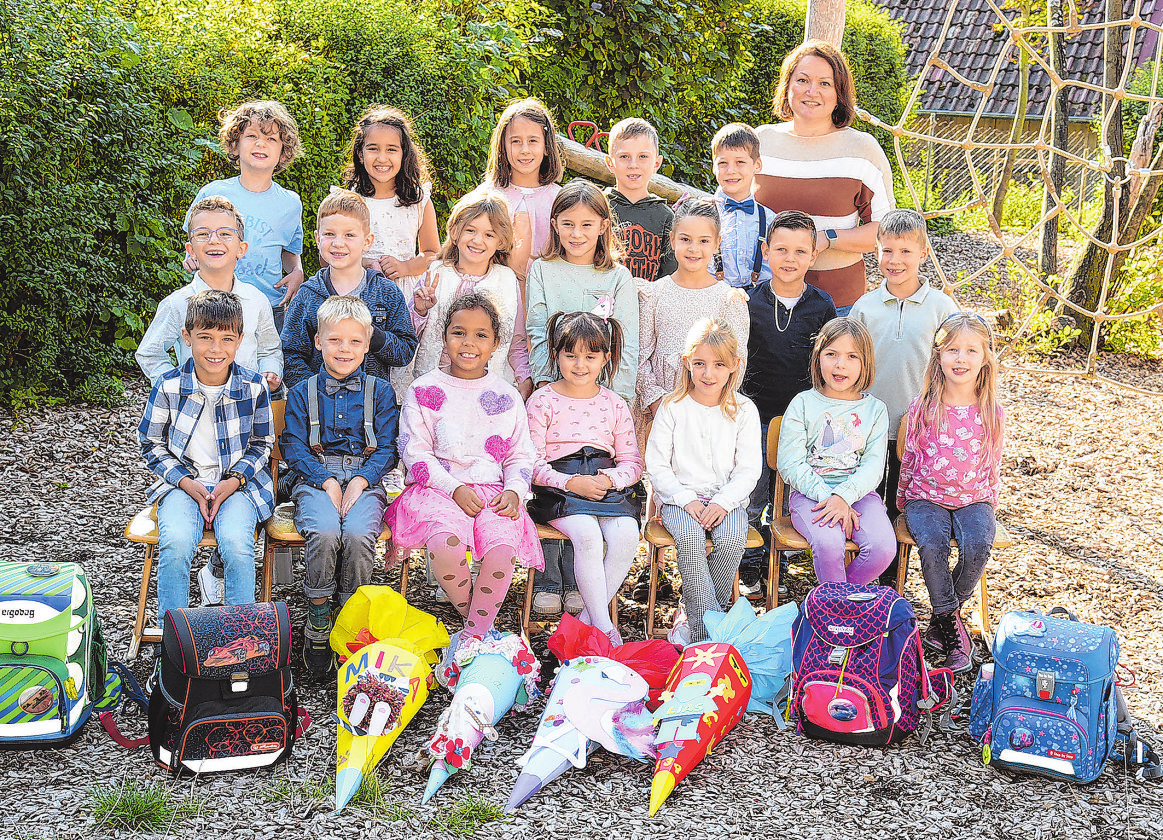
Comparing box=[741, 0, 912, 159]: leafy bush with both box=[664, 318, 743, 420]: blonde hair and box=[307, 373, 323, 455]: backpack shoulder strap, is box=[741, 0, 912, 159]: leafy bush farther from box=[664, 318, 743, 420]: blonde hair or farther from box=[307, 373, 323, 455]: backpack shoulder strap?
box=[307, 373, 323, 455]: backpack shoulder strap

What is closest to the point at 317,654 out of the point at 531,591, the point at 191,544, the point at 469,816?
the point at 191,544

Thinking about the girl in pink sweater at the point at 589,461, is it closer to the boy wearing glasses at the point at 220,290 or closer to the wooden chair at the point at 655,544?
the wooden chair at the point at 655,544

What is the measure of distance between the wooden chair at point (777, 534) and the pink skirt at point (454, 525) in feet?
2.74

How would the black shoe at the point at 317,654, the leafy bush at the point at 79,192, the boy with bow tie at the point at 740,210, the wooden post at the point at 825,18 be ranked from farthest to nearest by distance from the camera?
the wooden post at the point at 825,18
the leafy bush at the point at 79,192
the boy with bow tie at the point at 740,210
the black shoe at the point at 317,654

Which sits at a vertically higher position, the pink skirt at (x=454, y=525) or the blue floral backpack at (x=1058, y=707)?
the pink skirt at (x=454, y=525)

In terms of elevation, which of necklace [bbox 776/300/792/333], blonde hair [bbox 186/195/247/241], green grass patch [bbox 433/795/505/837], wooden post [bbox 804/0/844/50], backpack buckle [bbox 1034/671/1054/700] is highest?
wooden post [bbox 804/0/844/50]

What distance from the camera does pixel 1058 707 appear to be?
2982 mm

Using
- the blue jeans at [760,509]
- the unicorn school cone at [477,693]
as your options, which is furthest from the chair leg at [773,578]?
the unicorn school cone at [477,693]

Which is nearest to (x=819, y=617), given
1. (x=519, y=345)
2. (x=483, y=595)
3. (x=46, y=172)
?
→ (x=483, y=595)

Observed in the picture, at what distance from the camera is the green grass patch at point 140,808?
2645mm

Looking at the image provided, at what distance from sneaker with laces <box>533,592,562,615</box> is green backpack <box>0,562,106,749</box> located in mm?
1547

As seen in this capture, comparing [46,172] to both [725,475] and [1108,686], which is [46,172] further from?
[1108,686]

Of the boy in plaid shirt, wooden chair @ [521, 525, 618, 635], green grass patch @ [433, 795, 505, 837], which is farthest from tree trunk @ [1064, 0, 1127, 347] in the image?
green grass patch @ [433, 795, 505, 837]

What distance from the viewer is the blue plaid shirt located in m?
3.42
